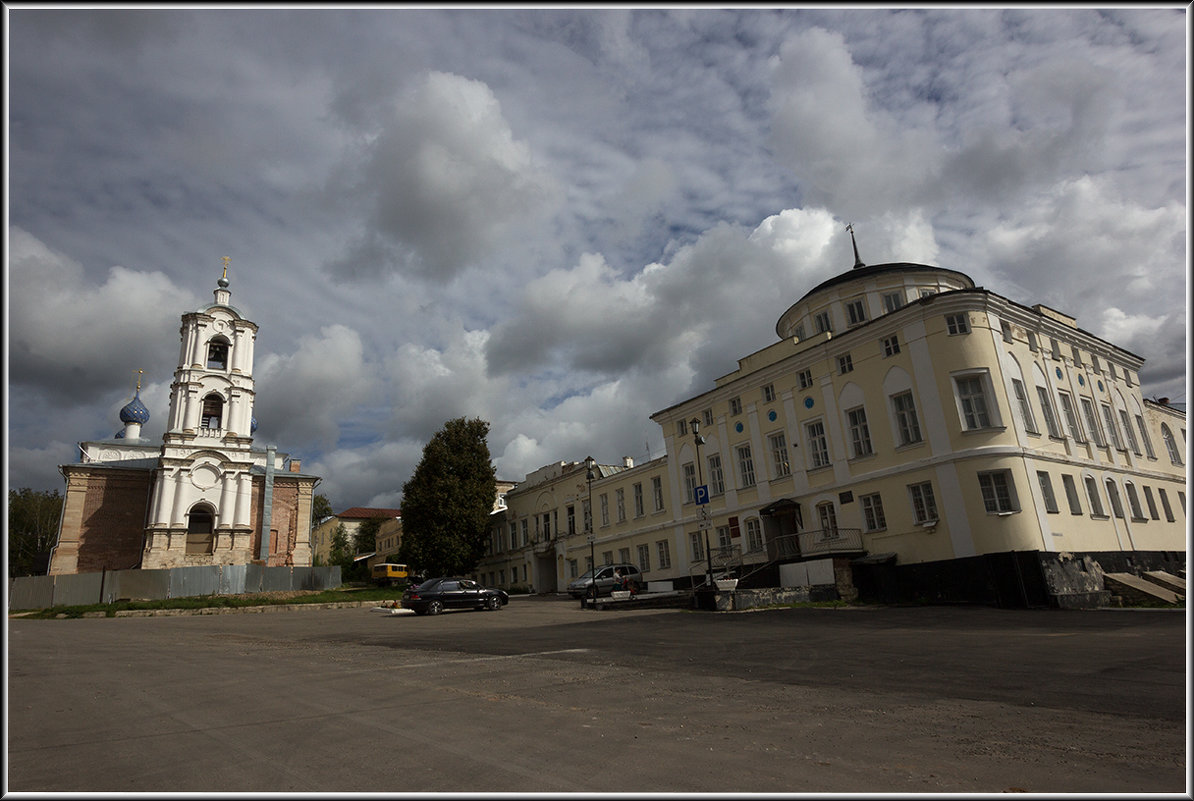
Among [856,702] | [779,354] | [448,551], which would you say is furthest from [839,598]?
[448,551]

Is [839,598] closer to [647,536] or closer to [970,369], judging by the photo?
[970,369]

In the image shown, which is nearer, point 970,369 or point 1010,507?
point 1010,507

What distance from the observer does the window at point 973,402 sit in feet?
83.8

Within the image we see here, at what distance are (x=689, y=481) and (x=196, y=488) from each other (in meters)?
32.5

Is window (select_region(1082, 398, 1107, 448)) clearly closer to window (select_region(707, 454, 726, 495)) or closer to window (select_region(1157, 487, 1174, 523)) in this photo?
window (select_region(1157, 487, 1174, 523))

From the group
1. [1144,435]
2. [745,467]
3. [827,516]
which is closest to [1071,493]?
[827,516]

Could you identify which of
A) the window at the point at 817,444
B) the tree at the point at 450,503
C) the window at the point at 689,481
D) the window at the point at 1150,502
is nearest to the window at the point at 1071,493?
the window at the point at 1150,502

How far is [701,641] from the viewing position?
14172 millimetres

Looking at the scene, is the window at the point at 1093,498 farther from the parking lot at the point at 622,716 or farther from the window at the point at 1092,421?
the parking lot at the point at 622,716

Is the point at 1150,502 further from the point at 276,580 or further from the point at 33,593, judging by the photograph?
the point at 33,593

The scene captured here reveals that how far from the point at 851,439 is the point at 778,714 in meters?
24.2

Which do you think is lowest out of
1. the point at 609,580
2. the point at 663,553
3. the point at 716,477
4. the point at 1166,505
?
the point at 609,580

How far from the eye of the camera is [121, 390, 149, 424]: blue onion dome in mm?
53000

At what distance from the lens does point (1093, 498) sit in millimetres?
27984
